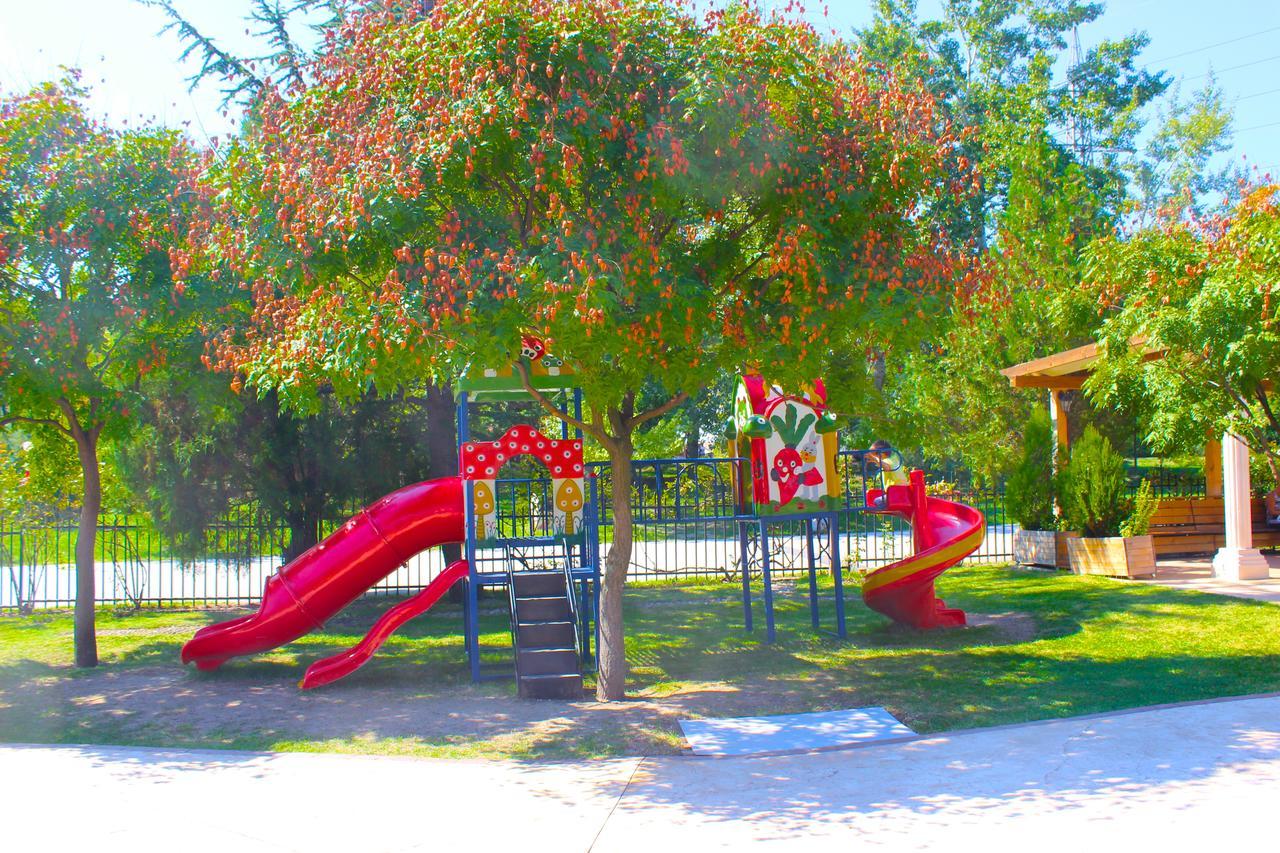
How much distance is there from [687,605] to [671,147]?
8936 millimetres

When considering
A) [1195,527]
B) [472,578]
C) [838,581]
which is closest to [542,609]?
[472,578]

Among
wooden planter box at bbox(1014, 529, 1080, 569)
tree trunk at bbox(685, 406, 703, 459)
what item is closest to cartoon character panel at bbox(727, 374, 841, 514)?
wooden planter box at bbox(1014, 529, 1080, 569)

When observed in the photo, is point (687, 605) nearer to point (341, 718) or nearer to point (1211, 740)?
point (341, 718)

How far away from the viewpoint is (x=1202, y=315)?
8758 millimetres

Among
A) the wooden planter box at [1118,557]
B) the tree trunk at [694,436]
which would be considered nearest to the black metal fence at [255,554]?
the wooden planter box at [1118,557]

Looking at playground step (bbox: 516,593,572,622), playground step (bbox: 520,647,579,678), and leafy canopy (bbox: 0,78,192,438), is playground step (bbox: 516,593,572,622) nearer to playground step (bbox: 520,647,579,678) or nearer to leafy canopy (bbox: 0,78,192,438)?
playground step (bbox: 520,647,579,678)

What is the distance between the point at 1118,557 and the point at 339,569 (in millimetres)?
10467

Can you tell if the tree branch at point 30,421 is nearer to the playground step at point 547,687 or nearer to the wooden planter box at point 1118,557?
the playground step at point 547,687

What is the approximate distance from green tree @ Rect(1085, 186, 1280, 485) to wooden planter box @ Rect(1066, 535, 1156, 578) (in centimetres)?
425

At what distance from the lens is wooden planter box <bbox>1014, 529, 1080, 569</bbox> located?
16.1 m

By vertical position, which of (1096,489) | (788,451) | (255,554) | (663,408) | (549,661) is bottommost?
(549,661)

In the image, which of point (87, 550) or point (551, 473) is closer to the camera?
point (551, 473)

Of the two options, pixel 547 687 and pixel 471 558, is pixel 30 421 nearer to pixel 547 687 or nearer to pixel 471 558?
pixel 471 558

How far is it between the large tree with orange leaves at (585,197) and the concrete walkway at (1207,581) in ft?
24.3
